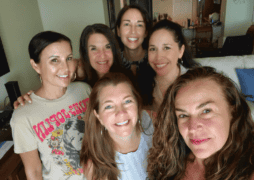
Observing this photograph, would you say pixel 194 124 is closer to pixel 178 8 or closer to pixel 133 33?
pixel 133 33

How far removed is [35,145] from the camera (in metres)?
1.15

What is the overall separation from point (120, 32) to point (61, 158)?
1.35 m

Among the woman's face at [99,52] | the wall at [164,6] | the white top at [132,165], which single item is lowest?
the white top at [132,165]

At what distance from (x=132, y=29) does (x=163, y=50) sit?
467mm

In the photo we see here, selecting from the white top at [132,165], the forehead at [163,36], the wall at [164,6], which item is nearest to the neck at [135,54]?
the forehead at [163,36]

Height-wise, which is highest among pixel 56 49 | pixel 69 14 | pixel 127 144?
pixel 69 14

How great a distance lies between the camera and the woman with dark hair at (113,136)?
3.86 ft

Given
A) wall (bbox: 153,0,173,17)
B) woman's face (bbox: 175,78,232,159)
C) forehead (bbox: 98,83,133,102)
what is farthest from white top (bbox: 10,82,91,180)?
wall (bbox: 153,0,173,17)

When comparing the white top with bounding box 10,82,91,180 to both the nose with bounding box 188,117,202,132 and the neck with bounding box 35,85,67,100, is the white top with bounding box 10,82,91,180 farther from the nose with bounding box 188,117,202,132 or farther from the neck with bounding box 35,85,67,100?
the nose with bounding box 188,117,202,132

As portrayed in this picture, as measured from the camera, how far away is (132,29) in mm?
1900

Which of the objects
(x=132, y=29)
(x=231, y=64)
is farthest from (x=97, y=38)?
(x=231, y=64)

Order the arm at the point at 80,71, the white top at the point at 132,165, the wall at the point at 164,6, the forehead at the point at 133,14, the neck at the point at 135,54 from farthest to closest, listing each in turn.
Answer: the wall at the point at 164,6 < the neck at the point at 135,54 < the forehead at the point at 133,14 < the arm at the point at 80,71 < the white top at the point at 132,165

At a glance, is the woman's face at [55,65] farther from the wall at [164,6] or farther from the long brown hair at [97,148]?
the wall at [164,6]

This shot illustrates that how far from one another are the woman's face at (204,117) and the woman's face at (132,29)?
3.62 feet
